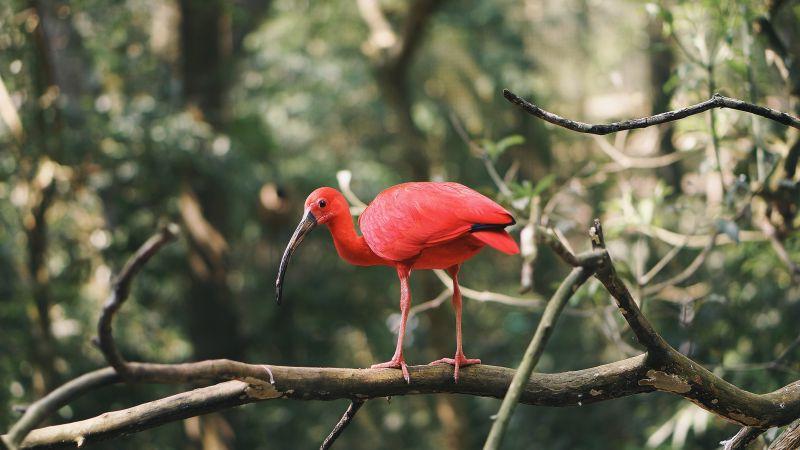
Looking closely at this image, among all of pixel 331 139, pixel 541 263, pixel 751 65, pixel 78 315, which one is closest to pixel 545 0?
pixel 331 139

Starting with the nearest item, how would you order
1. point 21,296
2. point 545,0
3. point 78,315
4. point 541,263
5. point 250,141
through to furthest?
point 21,296 → point 78,315 → point 250,141 → point 541,263 → point 545,0

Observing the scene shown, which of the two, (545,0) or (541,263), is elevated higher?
(545,0)

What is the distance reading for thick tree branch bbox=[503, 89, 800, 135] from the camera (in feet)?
5.96

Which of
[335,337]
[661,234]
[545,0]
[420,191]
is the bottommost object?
[335,337]

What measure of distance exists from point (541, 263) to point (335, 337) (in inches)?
107

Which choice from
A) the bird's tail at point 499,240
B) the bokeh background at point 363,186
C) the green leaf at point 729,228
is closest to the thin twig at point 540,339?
the bird's tail at point 499,240

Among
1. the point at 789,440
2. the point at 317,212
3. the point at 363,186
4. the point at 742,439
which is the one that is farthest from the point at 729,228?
the point at 363,186

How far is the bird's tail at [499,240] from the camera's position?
2.03 meters

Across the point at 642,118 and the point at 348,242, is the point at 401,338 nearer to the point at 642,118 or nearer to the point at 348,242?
the point at 348,242

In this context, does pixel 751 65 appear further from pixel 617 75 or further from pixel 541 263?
pixel 541 263

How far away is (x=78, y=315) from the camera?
7.79 m

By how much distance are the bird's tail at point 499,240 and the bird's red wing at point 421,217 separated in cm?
1

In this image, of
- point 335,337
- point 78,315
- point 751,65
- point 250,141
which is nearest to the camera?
point 751,65

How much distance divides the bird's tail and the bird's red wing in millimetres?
13
